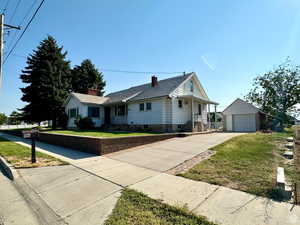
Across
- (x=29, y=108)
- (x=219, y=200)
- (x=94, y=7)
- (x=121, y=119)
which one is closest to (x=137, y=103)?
(x=121, y=119)

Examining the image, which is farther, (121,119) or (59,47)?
(59,47)

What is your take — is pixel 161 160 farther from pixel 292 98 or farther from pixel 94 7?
pixel 292 98

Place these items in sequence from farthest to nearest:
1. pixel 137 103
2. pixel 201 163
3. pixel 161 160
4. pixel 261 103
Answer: pixel 261 103 < pixel 137 103 < pixel 161 160 < pixel 201 163

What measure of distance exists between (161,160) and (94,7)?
7.83 meters

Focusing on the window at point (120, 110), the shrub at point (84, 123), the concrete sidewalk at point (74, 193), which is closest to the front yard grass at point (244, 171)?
the concrete sidewalk at point (74, 193)

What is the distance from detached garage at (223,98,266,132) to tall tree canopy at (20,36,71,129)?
23493 millimetres

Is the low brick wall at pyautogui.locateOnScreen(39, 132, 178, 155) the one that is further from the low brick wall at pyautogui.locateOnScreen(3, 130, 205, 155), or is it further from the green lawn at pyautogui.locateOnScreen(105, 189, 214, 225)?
the green lawn at pyautogui.locateOnScreen(105, 189, 214, 225)

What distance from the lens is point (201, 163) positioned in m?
5.87

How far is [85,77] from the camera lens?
123 ft

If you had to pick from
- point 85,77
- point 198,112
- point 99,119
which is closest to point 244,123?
point 198,112

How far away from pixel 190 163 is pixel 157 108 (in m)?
9.29

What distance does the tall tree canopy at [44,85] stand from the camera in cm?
2295

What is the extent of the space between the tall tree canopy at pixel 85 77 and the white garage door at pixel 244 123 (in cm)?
2920

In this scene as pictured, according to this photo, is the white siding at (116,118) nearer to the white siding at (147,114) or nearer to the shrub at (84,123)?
the white siding at (147,114)
